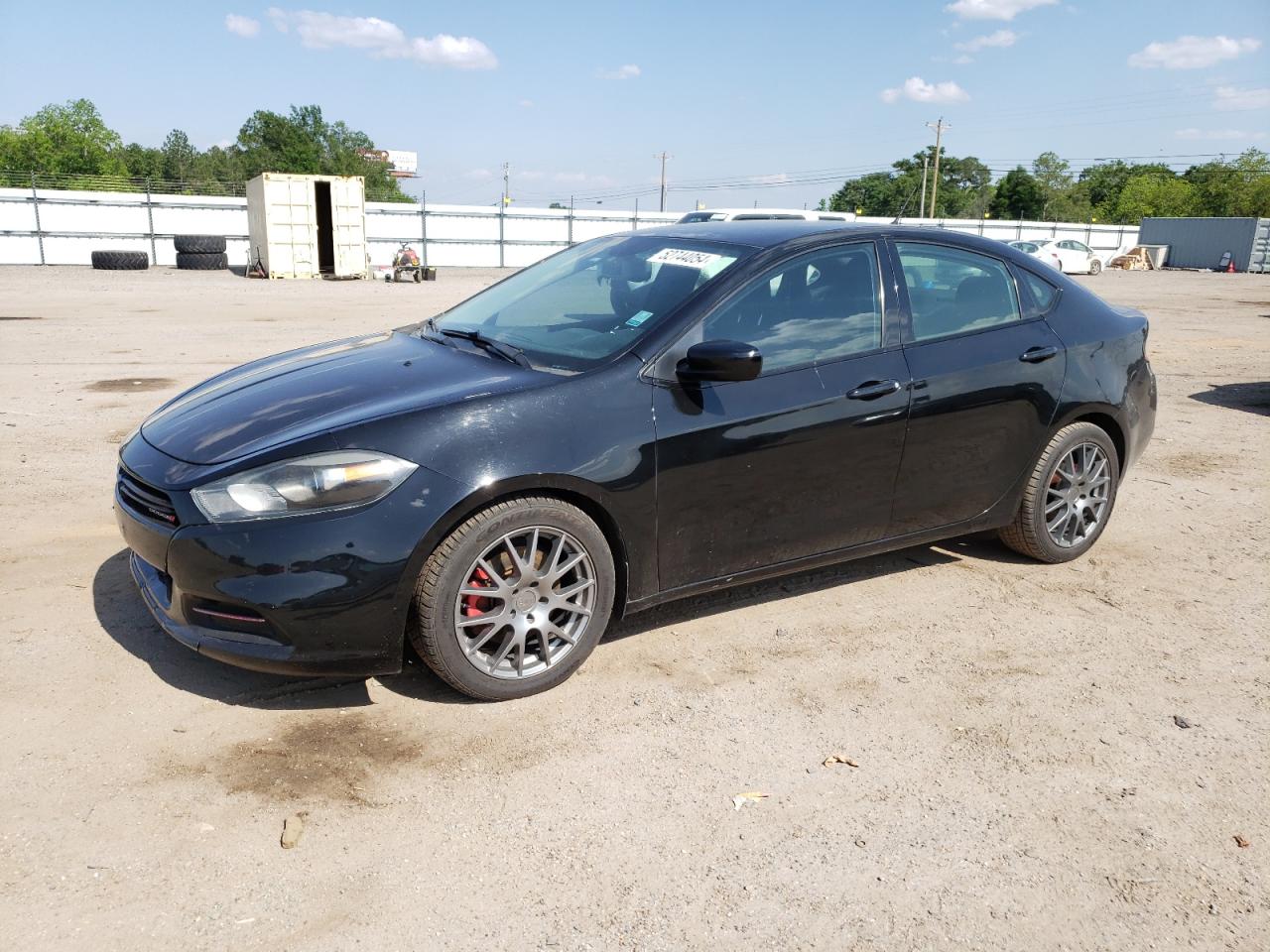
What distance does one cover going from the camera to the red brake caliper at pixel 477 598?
3273mm

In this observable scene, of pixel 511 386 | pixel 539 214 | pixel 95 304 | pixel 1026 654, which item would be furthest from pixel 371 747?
pixel 539 214

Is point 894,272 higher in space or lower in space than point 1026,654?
higher

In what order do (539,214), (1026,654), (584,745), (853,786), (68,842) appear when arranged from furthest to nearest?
(539,214), (1026,654), (584,745), (853,786), (68,842)

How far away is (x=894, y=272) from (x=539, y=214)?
134 feet

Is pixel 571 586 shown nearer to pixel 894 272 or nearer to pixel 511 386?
pixel 511 386

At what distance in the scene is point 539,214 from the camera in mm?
43188

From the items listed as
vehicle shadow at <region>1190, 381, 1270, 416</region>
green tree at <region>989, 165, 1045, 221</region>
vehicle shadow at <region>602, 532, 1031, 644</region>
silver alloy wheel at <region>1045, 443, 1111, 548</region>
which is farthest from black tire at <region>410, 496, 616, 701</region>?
green tree at <region>989, 165, 1045, 221</region>

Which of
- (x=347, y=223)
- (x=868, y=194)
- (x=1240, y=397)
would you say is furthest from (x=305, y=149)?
(x=1240, y=397)

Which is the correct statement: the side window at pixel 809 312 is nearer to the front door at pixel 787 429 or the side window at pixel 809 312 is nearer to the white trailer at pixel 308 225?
the front door at pixel 787 429

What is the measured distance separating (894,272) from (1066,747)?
208cm

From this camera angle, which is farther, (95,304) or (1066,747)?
(95,304)

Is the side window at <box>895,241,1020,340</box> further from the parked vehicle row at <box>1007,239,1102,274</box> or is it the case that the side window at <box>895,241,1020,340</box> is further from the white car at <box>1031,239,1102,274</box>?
the white car at <box>1031,239,1102,274</box>

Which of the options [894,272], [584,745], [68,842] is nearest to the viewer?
[68,842]

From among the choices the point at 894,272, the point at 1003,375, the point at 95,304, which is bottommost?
the point at 95,304
